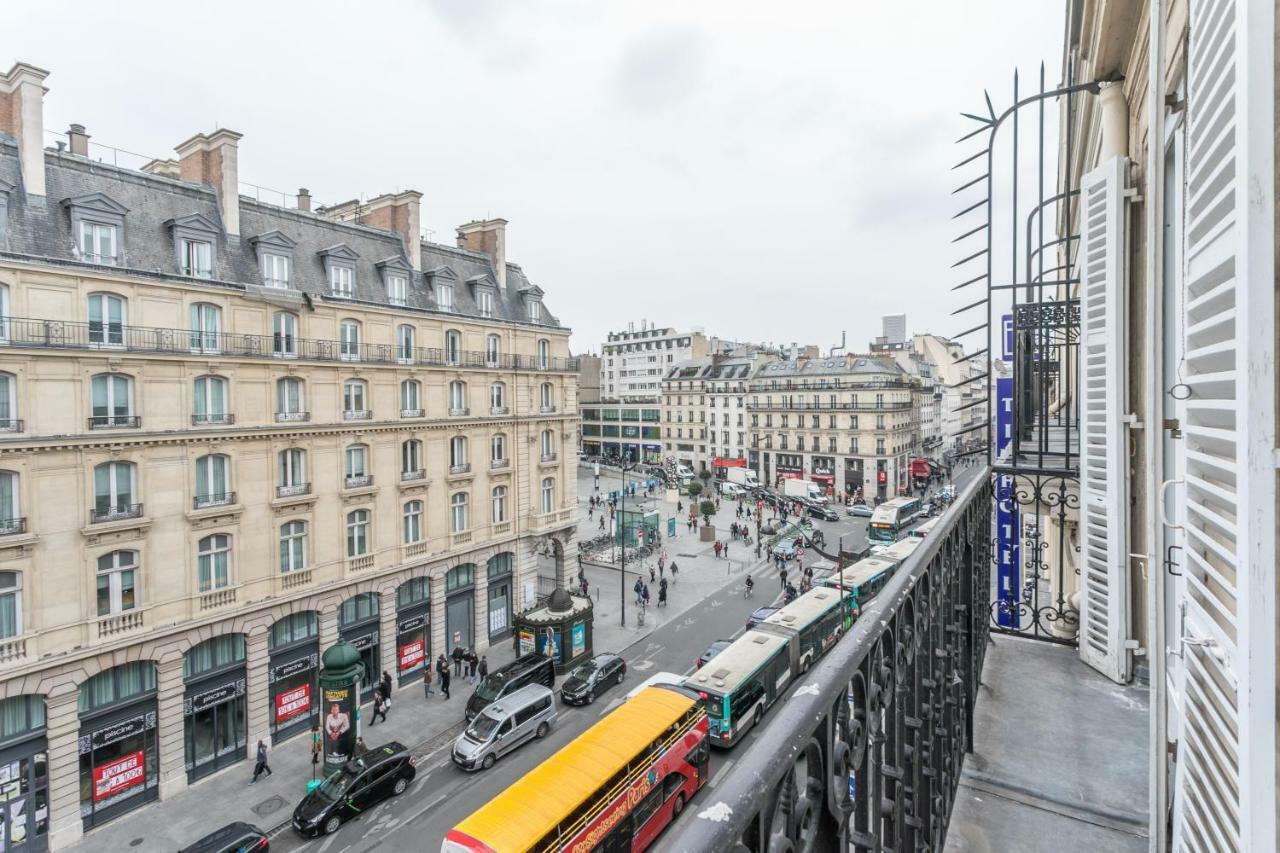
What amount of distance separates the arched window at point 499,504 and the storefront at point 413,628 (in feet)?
12.8

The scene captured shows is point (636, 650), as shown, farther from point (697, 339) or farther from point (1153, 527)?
point (697, 339)

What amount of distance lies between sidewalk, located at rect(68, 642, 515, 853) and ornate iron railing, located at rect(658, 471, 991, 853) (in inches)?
715

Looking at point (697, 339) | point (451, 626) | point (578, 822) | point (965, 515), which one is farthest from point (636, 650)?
point (697, 339)

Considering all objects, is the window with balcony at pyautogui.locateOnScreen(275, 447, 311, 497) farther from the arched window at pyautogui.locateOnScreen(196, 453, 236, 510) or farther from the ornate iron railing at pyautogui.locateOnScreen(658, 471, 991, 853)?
the ornate iron railing at pyautogui.locateOnScreen(658, 471, 991, 853)

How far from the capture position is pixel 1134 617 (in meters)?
6.51

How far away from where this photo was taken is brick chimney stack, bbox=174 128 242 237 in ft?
66.6

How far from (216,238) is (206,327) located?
2.81m

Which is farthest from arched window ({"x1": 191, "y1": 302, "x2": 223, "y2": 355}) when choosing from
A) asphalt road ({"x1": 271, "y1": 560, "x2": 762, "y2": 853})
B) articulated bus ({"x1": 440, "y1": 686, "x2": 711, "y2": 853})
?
articulated bus ({"x1": 440, "y1": 686, "x2": 711, "y2": 853})

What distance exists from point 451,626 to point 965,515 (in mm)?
24010

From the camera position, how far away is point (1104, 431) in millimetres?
6660

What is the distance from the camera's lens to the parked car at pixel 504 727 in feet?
60.2

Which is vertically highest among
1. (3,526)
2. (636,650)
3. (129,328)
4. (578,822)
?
(129,328)

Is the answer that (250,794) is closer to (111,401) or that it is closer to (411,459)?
(111,401)

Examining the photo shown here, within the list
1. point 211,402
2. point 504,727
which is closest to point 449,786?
point 504,727
